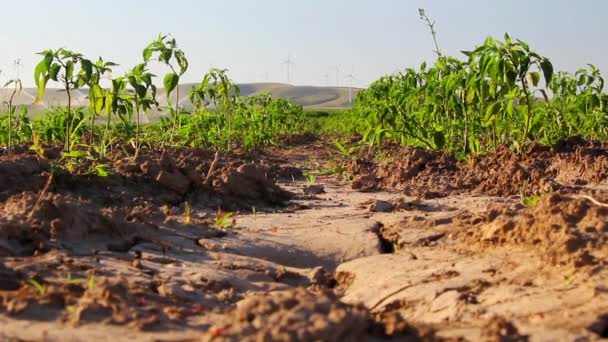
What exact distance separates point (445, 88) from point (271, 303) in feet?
16.9

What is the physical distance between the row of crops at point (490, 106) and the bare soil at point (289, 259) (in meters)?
0.84

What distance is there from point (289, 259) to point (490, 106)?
120 inches

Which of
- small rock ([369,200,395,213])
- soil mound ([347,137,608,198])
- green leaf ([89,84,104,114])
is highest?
green leaf ([89,84,104,114])

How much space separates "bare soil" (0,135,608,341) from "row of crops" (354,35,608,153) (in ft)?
2.76

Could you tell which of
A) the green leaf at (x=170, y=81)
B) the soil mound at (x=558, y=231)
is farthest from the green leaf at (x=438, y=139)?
the soil mound at (x=558, y=231)

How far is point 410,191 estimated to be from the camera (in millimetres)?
5562

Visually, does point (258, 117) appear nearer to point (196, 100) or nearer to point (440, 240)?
point (196, 100)

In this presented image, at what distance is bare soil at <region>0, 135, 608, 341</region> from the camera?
2066 millimetres

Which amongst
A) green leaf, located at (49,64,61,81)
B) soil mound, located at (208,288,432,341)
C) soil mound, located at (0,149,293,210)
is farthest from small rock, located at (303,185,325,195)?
soil mound, located at (208,288,432,341)

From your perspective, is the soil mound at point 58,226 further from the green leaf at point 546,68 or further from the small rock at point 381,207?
the green leaf at point 546,68

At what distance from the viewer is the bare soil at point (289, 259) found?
2.07 meters

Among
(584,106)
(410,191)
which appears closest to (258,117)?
(584,106)

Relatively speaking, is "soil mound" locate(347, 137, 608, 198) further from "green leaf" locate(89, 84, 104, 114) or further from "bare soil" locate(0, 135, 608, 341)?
"green leaf" locate(89, 84, 104, 114)

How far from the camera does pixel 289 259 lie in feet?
12.0
